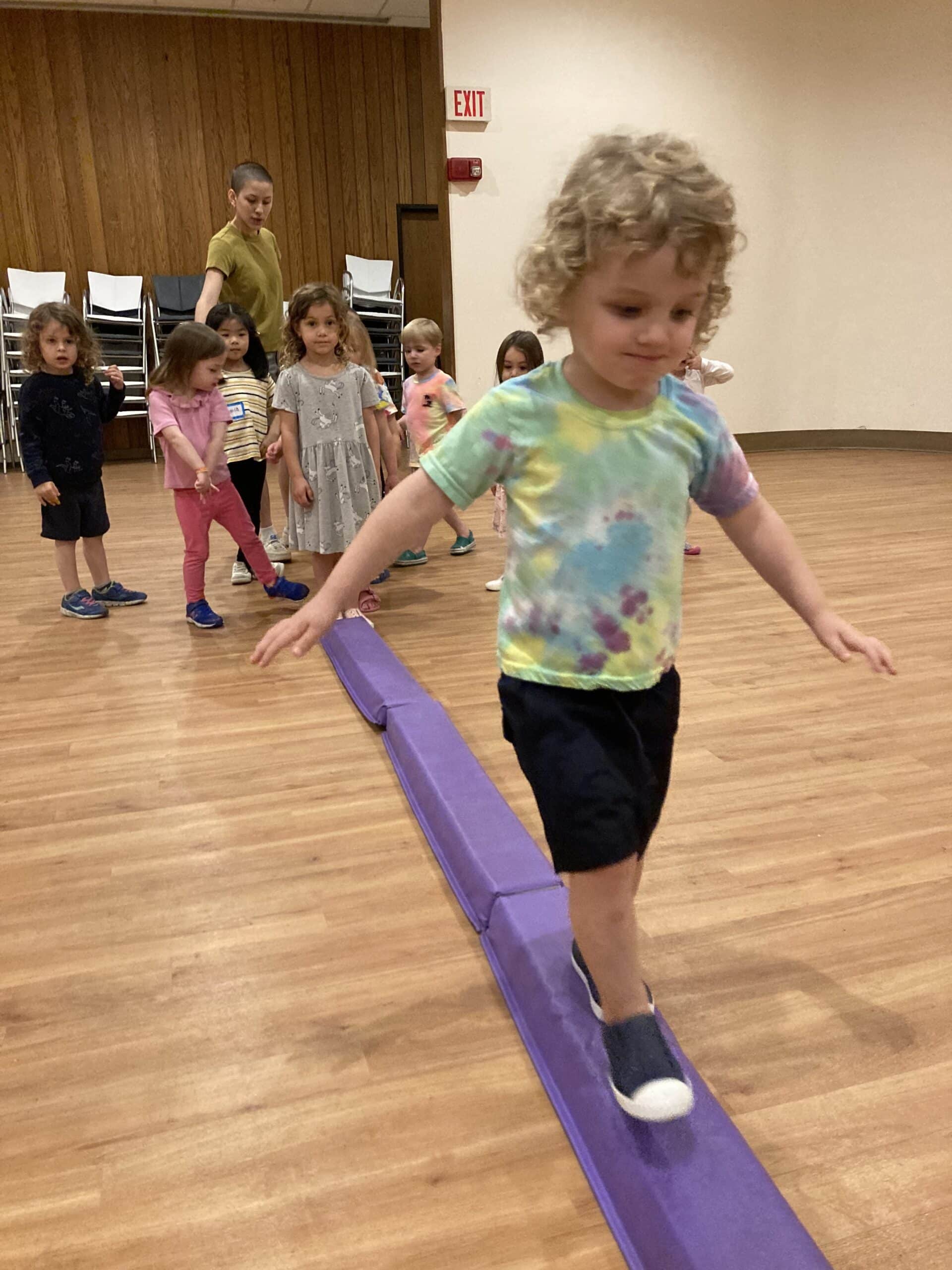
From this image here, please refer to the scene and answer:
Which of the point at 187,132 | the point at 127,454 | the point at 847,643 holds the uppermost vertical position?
the point at 187,132

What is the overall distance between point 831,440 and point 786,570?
6700 mm

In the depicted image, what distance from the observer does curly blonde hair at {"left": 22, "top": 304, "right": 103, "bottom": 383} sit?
10.4ft

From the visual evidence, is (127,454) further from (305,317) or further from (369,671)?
(369,671)

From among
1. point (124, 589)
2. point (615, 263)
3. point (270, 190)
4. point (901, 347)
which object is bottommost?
point (124, 589)

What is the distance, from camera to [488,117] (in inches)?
233

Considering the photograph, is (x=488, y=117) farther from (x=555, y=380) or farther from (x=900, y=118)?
(x=555, y=380)

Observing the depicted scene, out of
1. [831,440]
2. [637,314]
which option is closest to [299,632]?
[637,314]

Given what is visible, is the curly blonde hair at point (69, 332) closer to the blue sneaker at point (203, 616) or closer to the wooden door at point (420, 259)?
the blue sneaker at point (203, 616)

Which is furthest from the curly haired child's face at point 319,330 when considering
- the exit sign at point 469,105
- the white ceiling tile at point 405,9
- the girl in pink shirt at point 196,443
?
the white ceiling tile at point 405,9

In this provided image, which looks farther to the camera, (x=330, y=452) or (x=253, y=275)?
(x=253, y=275)

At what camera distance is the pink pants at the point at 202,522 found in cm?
326

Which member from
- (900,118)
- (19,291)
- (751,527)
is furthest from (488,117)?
(751,527)

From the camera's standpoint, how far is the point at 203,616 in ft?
10.6

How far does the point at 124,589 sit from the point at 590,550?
9.76ft
